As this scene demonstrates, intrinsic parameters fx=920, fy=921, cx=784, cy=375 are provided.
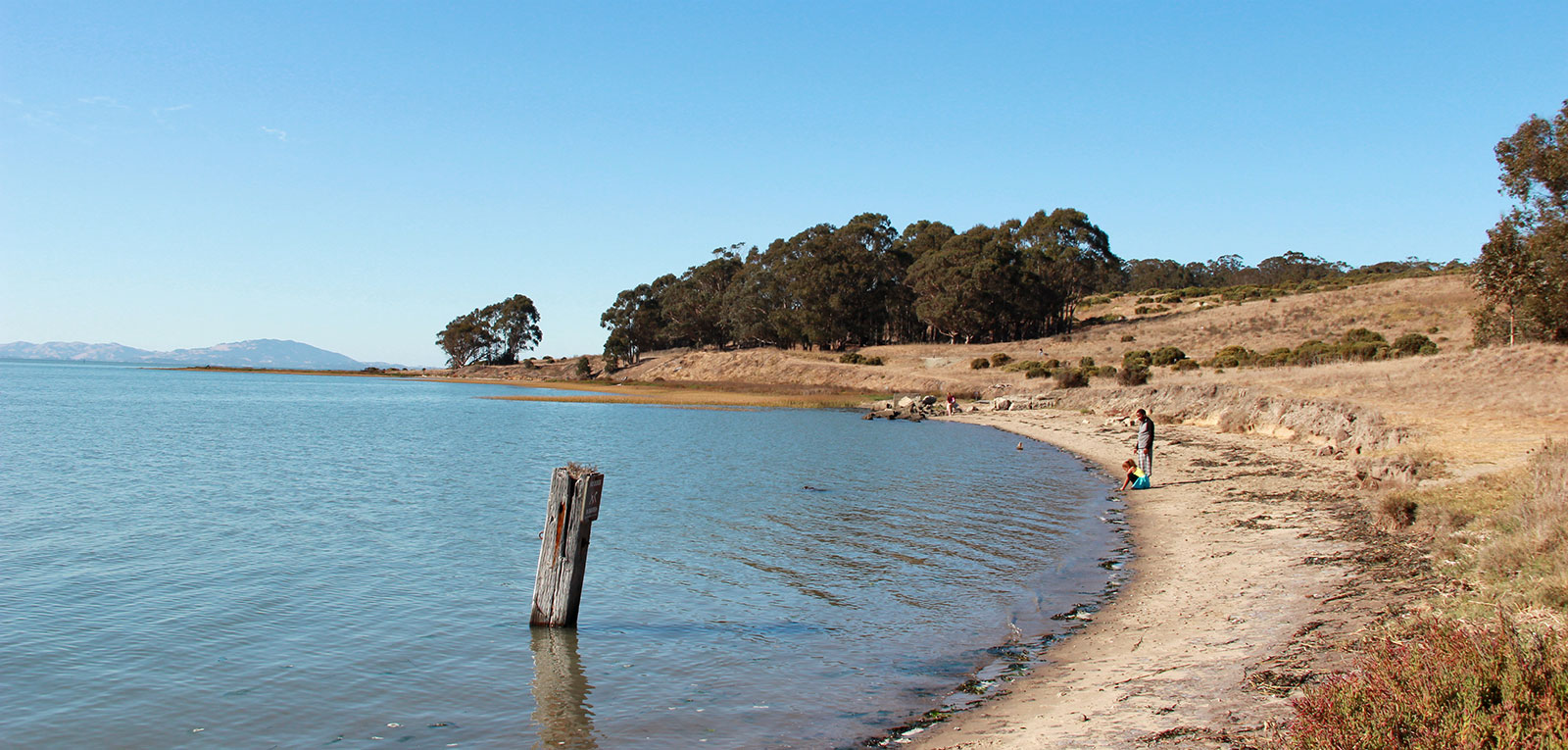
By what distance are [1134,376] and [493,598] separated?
47.2m

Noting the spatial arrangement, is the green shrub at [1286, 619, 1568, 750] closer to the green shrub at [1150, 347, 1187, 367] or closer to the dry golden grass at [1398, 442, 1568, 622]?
the dry golden grass at [1398, 442, 1568, 622]

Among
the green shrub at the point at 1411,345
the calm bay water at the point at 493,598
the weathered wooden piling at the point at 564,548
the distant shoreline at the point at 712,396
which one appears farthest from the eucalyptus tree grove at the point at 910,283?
the weathered wooden piling at the point at 564,548

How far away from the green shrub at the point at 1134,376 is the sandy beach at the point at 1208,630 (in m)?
33.9

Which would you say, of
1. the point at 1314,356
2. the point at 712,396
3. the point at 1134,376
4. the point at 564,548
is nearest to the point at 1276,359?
the point at 1314,356

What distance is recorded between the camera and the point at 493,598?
12523 mm

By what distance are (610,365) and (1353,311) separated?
3251 inches

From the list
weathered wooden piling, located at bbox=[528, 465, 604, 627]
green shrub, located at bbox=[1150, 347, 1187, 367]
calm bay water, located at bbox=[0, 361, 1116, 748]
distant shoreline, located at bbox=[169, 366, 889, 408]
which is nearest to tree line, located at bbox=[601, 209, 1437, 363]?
distant shoreline, located at bbox=[169, 366, 889, 408]

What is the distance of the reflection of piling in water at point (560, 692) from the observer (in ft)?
25.7

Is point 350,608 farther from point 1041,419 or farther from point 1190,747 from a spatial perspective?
point 1041,419

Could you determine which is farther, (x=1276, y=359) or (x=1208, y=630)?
(x=1276, y=359)

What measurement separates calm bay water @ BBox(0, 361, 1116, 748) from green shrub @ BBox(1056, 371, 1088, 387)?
30855mm


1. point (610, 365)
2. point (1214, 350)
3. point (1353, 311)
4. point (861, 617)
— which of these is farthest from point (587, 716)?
point (610, 365)

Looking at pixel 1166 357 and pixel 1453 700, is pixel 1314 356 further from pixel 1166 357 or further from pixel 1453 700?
pixel 1453 700

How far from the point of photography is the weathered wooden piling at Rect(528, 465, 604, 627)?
35.6 ft
